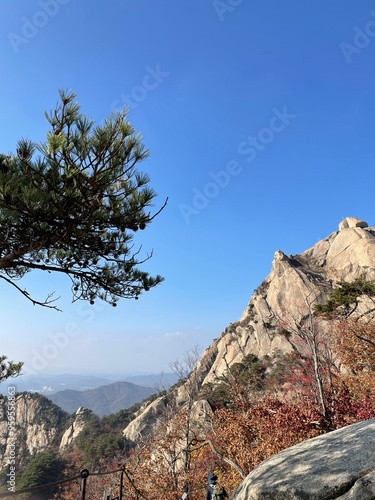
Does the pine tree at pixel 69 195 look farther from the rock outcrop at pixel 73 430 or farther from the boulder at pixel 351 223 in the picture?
the rock outcrop at pixel 73 430

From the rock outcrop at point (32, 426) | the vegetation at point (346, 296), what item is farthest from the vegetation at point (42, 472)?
the vegetation at point (346, 296)

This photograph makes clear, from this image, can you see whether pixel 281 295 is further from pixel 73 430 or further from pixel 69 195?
pixel 69 195

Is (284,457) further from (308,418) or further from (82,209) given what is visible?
(308,418)

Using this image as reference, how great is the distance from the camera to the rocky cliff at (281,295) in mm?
44000

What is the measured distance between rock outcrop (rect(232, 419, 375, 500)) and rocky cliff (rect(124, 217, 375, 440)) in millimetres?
38640

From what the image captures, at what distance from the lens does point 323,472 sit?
3.65 m

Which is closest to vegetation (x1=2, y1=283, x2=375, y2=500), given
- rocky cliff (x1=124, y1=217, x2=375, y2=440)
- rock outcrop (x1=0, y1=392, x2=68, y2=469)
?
rocky cliff (x1=124, y1=217, x2=375, y2=440)

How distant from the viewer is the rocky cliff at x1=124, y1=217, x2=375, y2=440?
44.0 m

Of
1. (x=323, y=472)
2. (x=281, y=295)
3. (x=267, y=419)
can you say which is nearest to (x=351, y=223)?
(x=281, y=295)

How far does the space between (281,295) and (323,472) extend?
48.6m

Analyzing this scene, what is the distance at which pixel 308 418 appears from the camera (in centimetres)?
981

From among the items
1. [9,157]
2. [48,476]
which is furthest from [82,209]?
[48,476]

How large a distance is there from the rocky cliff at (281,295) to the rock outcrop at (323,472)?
1521 inches

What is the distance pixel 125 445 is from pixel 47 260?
42.5 meters
